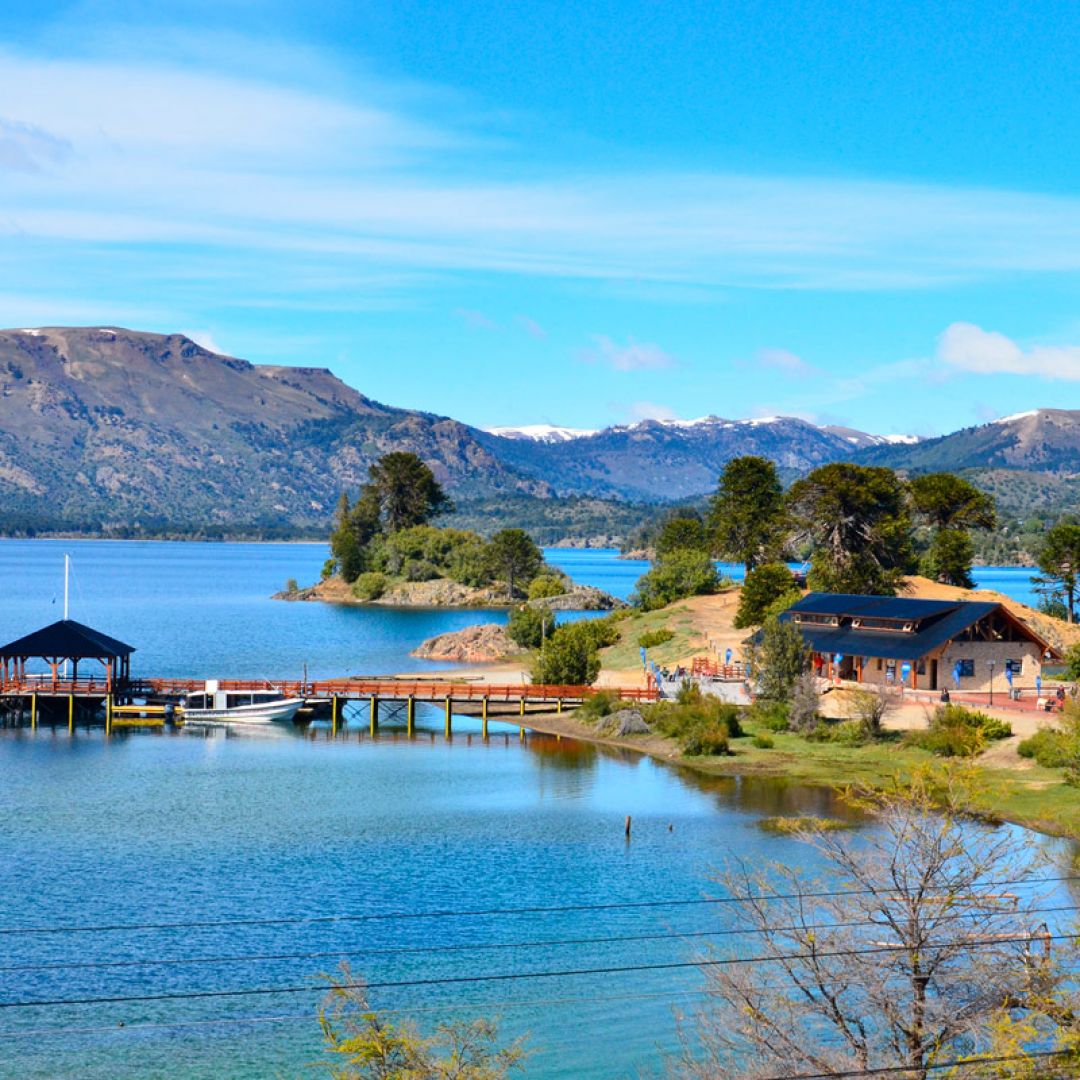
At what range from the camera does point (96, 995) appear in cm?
3456

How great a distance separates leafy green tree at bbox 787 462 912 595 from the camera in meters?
107

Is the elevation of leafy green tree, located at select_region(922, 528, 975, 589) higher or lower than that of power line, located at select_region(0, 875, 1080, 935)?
higher

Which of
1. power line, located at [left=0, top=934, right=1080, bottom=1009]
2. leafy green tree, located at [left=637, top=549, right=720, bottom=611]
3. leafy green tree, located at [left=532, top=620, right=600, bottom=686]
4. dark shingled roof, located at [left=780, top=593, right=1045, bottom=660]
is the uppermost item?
leafy green tree, located at [left=637, top=549, right=720, bottom=611]

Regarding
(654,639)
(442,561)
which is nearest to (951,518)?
(654,639)

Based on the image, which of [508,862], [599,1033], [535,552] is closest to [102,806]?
[508,862]

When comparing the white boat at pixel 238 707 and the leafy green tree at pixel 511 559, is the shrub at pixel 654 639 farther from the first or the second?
the leafy green tree at pixel 511 559

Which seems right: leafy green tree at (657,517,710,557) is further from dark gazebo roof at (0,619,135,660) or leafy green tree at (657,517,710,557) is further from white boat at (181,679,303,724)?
dark gazebo roof at (0,619,135,660)

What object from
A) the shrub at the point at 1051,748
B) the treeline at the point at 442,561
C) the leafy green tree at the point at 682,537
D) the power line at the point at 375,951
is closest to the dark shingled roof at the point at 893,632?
the shrub at the point at 1051,748

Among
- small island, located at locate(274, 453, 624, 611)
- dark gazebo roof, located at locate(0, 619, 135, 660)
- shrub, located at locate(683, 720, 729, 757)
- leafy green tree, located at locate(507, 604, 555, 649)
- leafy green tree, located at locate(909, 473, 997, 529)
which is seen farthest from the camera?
small island, located at locate(274, 453, 624, 611)

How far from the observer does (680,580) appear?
12444 centimetres

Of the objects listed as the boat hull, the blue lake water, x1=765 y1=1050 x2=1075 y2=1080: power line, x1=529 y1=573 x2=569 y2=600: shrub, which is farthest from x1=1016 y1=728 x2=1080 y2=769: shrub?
x1=529 y1=573 x2=569 y2=600: shrub

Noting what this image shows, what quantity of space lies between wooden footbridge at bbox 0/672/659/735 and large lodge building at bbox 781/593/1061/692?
11.4 metres

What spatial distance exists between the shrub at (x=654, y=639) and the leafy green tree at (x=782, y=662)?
27705 mm

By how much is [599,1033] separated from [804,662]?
4426 cm
